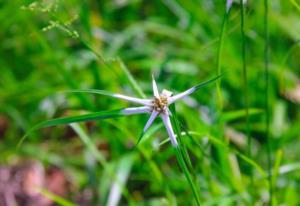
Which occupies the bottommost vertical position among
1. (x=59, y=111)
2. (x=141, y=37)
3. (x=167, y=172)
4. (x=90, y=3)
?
(x=167, y=172)

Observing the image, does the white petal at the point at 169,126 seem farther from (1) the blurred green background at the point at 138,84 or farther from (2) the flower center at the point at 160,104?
(1) the blurred green background at the point at 138,84

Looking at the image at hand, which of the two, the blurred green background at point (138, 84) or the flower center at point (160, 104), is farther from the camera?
the blurred green background at point (138, 84)

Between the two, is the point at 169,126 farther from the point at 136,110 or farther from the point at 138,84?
the point at 138,84

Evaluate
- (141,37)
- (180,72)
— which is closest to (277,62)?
(180,72)

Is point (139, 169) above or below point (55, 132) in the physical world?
below

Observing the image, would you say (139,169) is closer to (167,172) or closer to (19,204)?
(167,172)

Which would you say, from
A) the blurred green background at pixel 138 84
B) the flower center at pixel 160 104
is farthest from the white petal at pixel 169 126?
the blurred green background at pixel 138 84

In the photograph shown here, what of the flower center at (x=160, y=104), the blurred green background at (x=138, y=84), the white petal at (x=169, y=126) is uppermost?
the blurred green background at (x=138, y=84)
